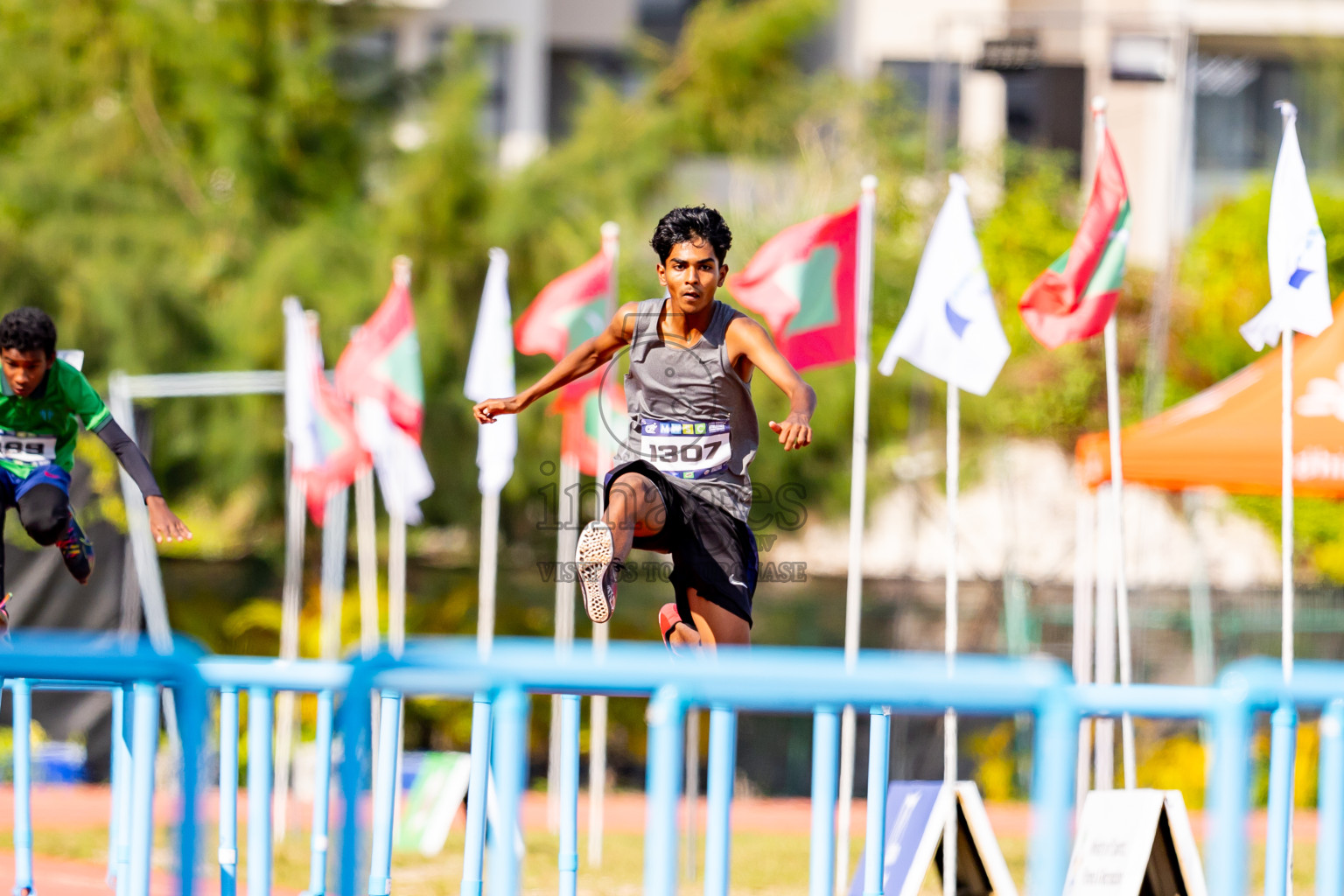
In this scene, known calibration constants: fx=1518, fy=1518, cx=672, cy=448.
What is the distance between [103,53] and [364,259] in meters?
3.88

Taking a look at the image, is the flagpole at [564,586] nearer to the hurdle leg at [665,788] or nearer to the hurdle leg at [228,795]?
the hurdle leg at [228,795]

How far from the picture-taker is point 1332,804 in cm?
343

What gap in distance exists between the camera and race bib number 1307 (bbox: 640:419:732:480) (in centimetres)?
466

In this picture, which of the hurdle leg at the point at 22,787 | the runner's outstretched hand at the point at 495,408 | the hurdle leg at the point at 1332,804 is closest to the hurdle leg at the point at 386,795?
the runner's outstretched hand at the point at 495,408

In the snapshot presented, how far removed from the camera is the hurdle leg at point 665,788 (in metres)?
2.89

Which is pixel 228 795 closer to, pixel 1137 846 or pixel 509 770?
pixel 509 770

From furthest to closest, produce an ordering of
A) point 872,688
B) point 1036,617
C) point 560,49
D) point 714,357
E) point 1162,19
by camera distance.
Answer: point 560,49 → point 1162,19 → point 1036,617 → point 714,357 → point 872,688

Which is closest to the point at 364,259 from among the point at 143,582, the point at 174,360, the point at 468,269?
the point at 468,269

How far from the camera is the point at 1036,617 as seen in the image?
574 inches

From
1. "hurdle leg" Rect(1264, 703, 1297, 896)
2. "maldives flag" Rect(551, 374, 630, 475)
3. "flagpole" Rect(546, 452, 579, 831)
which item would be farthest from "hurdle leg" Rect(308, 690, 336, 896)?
"maldives flag" Rect(551, 374, 630, 475)

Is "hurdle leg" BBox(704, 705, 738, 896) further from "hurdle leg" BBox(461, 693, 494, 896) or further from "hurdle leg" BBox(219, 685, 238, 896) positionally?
"hurdle leg" BBox(219, 685, 238, 896)

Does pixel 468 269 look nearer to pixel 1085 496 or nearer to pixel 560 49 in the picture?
pixel 1085 496

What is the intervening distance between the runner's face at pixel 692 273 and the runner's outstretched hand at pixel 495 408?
0.65 meters

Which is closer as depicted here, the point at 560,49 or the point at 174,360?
the point at 174,360
